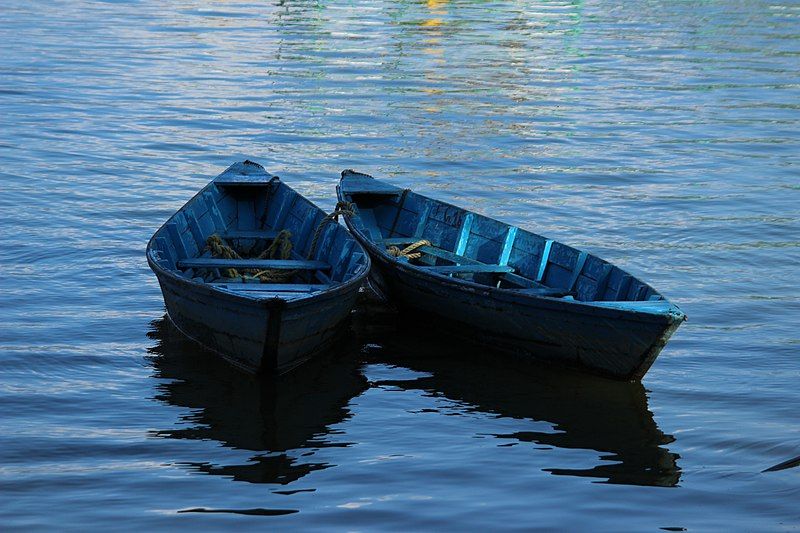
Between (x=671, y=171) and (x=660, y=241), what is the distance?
15.2 feet

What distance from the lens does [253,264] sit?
12.6m

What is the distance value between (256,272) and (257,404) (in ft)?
8.41

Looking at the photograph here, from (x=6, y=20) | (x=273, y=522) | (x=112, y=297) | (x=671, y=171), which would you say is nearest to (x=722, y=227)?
(x=671, y=171)

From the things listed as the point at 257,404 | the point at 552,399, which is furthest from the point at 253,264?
the point at 552,399

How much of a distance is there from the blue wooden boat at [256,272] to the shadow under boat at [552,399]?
1012mm

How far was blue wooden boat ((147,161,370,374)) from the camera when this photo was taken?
1095cm

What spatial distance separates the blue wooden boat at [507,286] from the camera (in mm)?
10852

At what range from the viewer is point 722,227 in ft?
58.0

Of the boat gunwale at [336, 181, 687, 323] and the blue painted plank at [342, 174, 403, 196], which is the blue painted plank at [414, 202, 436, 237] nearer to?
the blue painted plank at [342, 174, 403, 196]

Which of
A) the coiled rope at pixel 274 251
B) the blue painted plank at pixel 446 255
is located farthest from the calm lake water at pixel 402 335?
the blue painted plank at pixel 446 255

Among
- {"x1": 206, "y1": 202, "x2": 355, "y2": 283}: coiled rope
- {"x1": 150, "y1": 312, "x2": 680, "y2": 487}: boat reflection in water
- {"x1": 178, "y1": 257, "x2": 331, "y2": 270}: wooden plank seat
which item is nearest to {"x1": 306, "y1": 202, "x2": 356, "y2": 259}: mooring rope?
{"x1": 206, "y1": 202, "x2": 355, "y2": 283}: coiled rope

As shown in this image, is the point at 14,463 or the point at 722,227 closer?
the point at 14,463

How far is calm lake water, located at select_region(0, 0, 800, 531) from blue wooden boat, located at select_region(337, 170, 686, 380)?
15.7 inches

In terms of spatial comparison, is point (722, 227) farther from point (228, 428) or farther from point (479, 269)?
point (228, 428)
